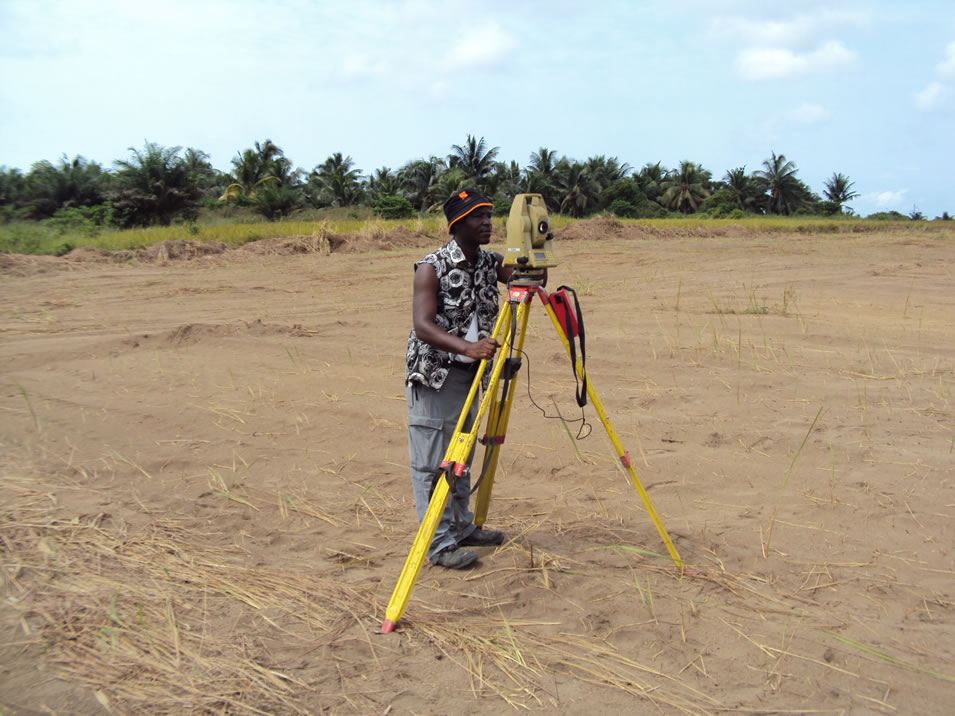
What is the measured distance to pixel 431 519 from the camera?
2.46m

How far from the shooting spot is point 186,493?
3.85 metres

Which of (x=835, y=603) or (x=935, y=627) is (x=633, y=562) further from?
(x=935, y=627)

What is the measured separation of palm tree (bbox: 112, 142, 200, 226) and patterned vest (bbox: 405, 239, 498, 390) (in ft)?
95.1

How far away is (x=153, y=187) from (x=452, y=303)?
97.0ft

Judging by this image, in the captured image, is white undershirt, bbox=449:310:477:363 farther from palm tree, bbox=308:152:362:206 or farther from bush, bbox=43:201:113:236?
palm tree, bbox=308:152:362:206

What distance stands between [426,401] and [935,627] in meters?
1.99

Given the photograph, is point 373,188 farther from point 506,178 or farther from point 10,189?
point 10,189

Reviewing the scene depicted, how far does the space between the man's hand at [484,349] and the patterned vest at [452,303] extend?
340 millimetres

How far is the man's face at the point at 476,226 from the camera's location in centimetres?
279

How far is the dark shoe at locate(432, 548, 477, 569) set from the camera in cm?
299

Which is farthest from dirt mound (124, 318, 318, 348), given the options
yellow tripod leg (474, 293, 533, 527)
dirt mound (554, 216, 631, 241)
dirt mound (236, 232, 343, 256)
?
dirt mound (554, 216, 631, 241)

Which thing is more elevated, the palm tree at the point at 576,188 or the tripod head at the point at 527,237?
the palm tree at the point at 576,188

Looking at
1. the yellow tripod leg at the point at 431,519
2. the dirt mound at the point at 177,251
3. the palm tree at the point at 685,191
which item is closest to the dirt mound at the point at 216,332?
the yellow tripod leg at the point at 431,519

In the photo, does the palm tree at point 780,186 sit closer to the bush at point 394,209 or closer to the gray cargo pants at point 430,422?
the bush at point 394,209
